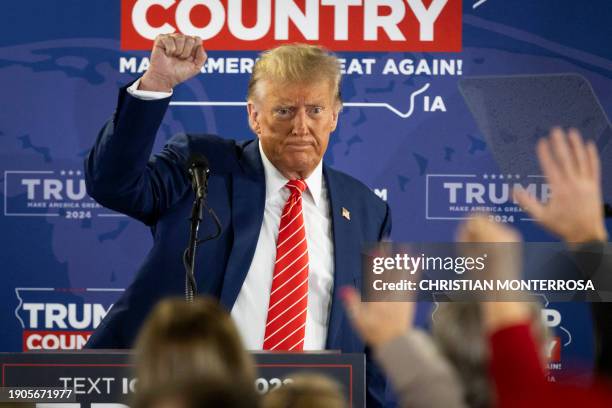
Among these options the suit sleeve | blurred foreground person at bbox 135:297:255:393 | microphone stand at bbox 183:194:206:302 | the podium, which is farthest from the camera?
the suit sleeve

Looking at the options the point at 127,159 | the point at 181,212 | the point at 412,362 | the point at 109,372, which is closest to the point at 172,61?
the point at 127,159

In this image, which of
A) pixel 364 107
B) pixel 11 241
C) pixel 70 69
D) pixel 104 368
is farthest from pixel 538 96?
pixel 104 368

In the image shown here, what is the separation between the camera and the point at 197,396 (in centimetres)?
91

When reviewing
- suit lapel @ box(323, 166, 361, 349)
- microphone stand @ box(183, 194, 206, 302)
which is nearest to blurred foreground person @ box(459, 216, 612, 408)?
microphone stand @ box(183, 194, 206, 302)

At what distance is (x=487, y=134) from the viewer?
539 cm

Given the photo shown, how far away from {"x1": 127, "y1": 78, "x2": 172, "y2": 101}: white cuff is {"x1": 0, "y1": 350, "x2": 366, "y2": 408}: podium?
2.95 feet

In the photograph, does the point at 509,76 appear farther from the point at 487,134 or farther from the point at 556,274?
the point at 556,274

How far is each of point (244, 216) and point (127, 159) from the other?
0.51 meters

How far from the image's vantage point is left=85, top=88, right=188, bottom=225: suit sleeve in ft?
10.7

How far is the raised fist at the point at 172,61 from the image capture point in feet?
10.7

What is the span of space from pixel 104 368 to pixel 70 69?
3.02 metres

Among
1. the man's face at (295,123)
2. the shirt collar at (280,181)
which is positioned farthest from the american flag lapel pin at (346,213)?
the man's face at (295,123)

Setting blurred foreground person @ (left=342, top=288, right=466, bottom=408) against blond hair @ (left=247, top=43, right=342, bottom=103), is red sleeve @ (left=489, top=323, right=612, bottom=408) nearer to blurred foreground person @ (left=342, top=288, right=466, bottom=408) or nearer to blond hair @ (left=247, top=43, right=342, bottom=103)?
blurred foreground person @ (left=342, top=288, right=466, bottom=408)

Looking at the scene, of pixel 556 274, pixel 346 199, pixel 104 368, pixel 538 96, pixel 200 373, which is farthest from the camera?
pixel 538 96
